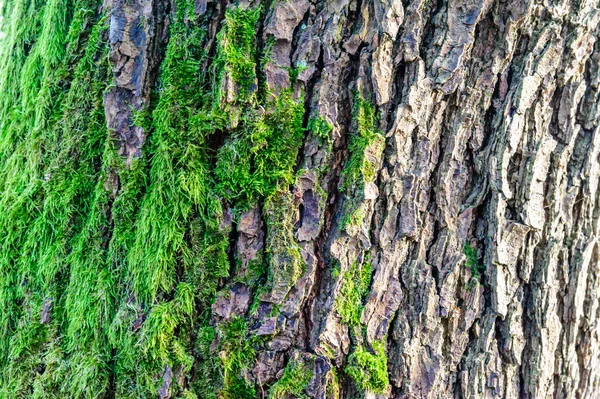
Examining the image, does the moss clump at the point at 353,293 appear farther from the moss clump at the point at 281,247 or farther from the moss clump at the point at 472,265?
the moss clump at the point at 472,265

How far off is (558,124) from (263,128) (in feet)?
3.45

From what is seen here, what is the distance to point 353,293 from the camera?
1.49 meters

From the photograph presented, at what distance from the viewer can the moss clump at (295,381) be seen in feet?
4.76

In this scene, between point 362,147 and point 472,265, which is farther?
point 472,265

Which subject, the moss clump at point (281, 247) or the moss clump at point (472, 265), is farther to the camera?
the moss clump at point (472, 265)

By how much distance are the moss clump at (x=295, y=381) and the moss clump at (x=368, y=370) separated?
13 cm

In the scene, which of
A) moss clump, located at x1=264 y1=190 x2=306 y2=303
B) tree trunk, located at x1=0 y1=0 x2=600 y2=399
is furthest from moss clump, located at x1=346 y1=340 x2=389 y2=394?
moss clump, located at x1=264 y1=190 x2=306 y2=303

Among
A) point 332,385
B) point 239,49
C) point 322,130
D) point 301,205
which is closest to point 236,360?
point 332,385

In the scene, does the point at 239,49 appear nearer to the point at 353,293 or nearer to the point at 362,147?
the point at 362,147

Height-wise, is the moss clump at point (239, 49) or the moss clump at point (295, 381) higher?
the moss clump at point (239, 49)

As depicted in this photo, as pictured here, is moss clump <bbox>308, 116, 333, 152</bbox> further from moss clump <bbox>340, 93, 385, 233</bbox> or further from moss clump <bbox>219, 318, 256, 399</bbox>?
moss clump <bbox>219, 318, 256, 399</bbox>

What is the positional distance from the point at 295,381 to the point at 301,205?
537 millimetres

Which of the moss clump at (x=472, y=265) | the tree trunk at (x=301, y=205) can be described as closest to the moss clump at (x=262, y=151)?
the tree trunk at (x=301, y=205)

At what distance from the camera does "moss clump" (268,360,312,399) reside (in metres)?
1.45
